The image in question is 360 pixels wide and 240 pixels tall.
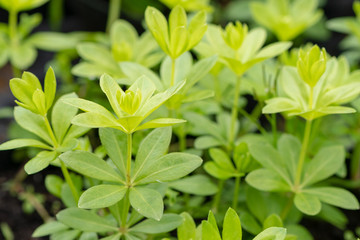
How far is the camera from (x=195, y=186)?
903 mm

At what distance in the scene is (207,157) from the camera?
47.6 inches

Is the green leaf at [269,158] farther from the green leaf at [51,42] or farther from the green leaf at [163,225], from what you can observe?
the green leaf at [51,42]

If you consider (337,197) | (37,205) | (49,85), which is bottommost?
(37,205)

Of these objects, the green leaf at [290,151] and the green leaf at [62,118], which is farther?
the green leaf at [290,151]

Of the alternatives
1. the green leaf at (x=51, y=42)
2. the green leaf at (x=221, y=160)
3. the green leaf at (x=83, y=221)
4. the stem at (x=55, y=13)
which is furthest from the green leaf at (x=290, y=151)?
the stem at (x=55, y=13)

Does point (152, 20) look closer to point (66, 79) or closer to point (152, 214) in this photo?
point (152, 214)

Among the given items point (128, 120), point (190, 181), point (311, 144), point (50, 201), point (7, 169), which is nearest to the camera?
point (128, 120)

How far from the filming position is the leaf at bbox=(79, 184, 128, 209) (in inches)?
26.3

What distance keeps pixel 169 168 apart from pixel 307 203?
0.27 metres

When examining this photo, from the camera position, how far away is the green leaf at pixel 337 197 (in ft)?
2.67

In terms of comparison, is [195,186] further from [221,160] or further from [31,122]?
[31,122]

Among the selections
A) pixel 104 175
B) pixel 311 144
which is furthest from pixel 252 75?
pixel 104 175

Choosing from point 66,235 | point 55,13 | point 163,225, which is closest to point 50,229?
point 66,235

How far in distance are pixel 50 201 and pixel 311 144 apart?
0.76 meters
